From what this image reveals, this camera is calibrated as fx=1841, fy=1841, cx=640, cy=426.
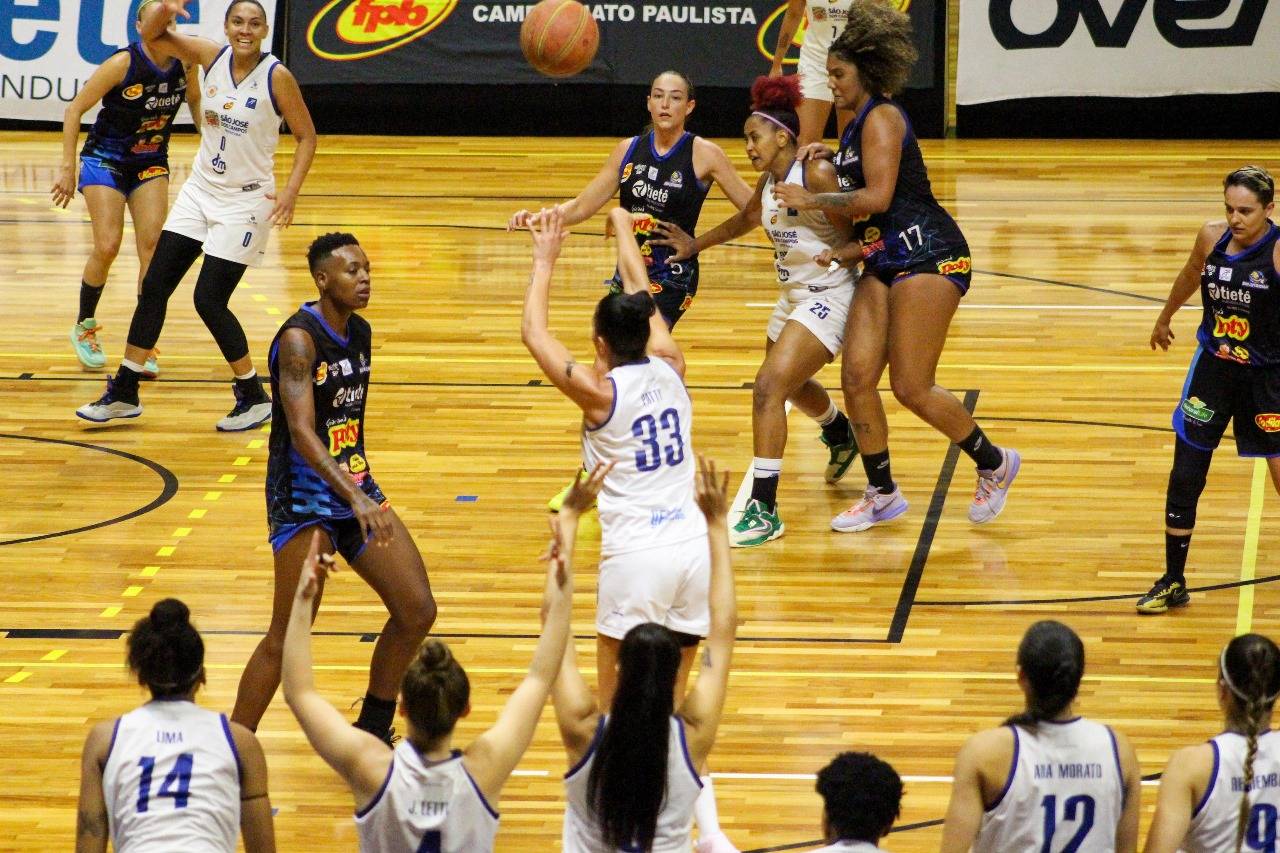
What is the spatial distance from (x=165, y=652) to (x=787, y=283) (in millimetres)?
4386

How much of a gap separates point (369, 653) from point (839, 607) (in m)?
1.84

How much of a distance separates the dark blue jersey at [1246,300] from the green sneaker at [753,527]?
2.07m

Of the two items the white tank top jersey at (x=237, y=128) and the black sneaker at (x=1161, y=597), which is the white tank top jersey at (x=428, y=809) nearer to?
the black sneaker at (x=1161, y=597)

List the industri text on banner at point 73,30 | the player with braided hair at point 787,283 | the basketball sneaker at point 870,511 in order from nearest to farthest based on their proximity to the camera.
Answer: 1. the player with braided hair at point 787,283
2. the basketball sneaker at point 870,511
3. the industri text on banner at point 73,30

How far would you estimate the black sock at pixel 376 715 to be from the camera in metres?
5.66

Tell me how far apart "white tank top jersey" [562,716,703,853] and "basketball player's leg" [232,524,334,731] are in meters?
1.88

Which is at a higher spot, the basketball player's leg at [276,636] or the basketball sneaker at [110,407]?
the basketball player's leg at [276,636]

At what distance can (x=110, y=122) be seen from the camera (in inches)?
385

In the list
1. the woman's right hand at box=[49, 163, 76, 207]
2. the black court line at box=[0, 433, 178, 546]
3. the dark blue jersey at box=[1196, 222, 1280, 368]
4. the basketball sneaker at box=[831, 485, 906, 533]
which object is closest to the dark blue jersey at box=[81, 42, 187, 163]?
the woman's right hand at box=[49, 163, 76, 207]

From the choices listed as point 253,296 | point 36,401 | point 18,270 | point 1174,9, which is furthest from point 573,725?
point 1174,9

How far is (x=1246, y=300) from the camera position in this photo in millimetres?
6594

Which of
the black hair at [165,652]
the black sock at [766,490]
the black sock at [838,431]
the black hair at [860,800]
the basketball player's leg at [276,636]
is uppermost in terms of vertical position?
the black hair at [165,652]

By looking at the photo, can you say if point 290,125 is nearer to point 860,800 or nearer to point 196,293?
point 196,293

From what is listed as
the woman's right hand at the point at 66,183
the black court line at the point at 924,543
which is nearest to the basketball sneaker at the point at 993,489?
the black court line at the point at 924,543
